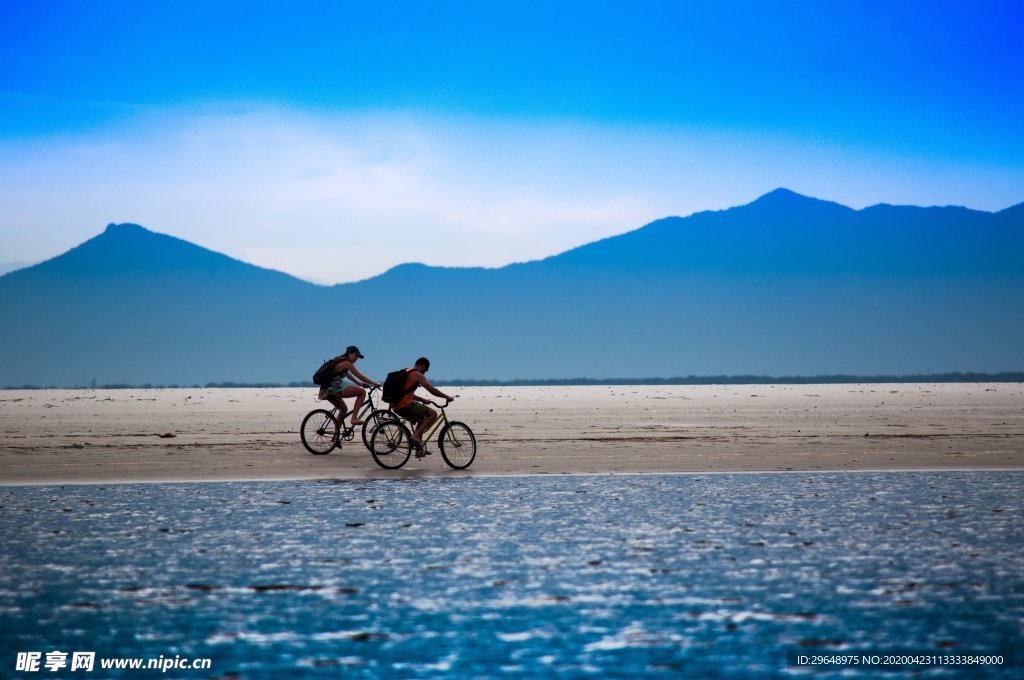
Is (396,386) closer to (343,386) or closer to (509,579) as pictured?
(343,386)

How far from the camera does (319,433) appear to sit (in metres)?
23.3

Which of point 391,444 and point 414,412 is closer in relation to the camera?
point 414,412

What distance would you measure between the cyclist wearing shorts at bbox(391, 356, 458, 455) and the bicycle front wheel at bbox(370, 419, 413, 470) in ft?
0.85

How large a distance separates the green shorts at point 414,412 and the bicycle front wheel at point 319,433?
3.31m

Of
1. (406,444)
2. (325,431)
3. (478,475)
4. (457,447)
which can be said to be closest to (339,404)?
(325,431)

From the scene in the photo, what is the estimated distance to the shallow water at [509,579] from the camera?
7660mm

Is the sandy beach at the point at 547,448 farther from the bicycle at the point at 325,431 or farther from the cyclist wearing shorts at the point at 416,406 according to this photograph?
the cyclist wearing shorts at the point at 416,406

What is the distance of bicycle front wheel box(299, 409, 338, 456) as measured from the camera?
23.2 metres

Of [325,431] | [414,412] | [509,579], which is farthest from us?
[325,431]

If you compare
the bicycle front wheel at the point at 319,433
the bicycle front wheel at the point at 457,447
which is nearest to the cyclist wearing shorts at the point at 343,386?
the bicycle front wheel at the point at 319,433

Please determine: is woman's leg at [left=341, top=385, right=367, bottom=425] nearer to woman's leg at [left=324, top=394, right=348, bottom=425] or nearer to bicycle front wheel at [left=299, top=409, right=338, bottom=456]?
woman's leg at [left=324, top=394, right=348, bottom=425]

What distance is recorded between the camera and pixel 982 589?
9.48 meters

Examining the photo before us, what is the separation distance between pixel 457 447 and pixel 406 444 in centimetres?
100

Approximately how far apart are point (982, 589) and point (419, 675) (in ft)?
17.7
